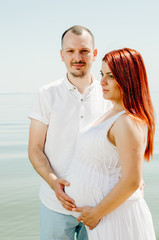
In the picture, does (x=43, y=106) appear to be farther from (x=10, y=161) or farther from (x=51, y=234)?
(x=10, y=161)

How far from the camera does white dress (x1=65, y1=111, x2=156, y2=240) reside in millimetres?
1832

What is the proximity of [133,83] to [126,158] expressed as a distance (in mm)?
387

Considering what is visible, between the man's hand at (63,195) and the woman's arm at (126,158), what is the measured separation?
24cm

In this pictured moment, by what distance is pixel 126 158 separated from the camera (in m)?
1.70

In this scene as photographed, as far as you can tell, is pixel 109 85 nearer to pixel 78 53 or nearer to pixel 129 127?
pixel 129 127

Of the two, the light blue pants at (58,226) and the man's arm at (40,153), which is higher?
the man's arm at (40,153)

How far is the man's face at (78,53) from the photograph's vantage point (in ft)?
7.69

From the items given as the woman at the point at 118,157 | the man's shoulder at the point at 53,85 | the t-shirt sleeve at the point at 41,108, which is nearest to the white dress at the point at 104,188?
the woman at the point at 118,157

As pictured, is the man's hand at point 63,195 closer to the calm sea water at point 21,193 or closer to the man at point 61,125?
the man at point 61,125

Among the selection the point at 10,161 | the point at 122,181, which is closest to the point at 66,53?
the point at 122,181

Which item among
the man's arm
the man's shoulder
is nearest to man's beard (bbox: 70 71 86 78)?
the man's shoulder

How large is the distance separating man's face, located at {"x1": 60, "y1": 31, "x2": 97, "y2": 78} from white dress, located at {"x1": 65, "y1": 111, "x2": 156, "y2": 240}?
0.55 meters

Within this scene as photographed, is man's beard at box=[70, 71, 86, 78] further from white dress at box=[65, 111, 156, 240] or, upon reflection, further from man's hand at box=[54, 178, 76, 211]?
man's hand at box=[54, 178, 76, 211]

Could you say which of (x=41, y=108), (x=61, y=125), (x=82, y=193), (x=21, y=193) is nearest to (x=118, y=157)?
(x=82, y=193)
